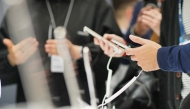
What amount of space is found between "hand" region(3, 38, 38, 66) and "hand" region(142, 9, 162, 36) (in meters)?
0.44

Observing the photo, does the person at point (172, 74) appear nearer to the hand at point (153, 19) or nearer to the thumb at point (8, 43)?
the hand at point (153, 19)

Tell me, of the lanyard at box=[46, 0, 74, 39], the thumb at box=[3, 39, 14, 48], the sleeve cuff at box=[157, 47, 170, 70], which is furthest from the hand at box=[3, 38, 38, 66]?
the sleeve cuff at box=[157, 47, 170, 70]

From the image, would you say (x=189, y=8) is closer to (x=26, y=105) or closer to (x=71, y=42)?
(x=71, y=42)

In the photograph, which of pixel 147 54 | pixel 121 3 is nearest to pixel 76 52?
pixel 147 54

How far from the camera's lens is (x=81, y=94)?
46.6 inches

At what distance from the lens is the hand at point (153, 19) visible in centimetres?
117

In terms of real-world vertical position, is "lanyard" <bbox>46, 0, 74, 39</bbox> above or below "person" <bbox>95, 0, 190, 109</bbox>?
above

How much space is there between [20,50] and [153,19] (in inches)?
20.4

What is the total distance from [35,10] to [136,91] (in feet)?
1.82

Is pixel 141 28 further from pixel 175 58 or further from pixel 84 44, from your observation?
pixel 175 58

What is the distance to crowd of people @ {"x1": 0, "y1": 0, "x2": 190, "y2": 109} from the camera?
1042 millimetres

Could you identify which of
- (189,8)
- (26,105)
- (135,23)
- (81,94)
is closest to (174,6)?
(189,8)

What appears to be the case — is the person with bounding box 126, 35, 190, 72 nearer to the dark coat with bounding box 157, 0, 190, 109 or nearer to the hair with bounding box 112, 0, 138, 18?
the dark coat with bounding box 157, 0, 190, 109

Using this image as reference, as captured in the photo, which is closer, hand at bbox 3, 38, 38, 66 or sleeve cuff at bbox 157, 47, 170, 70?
sleeve cuff at bbox 157, 47, 170, 70
